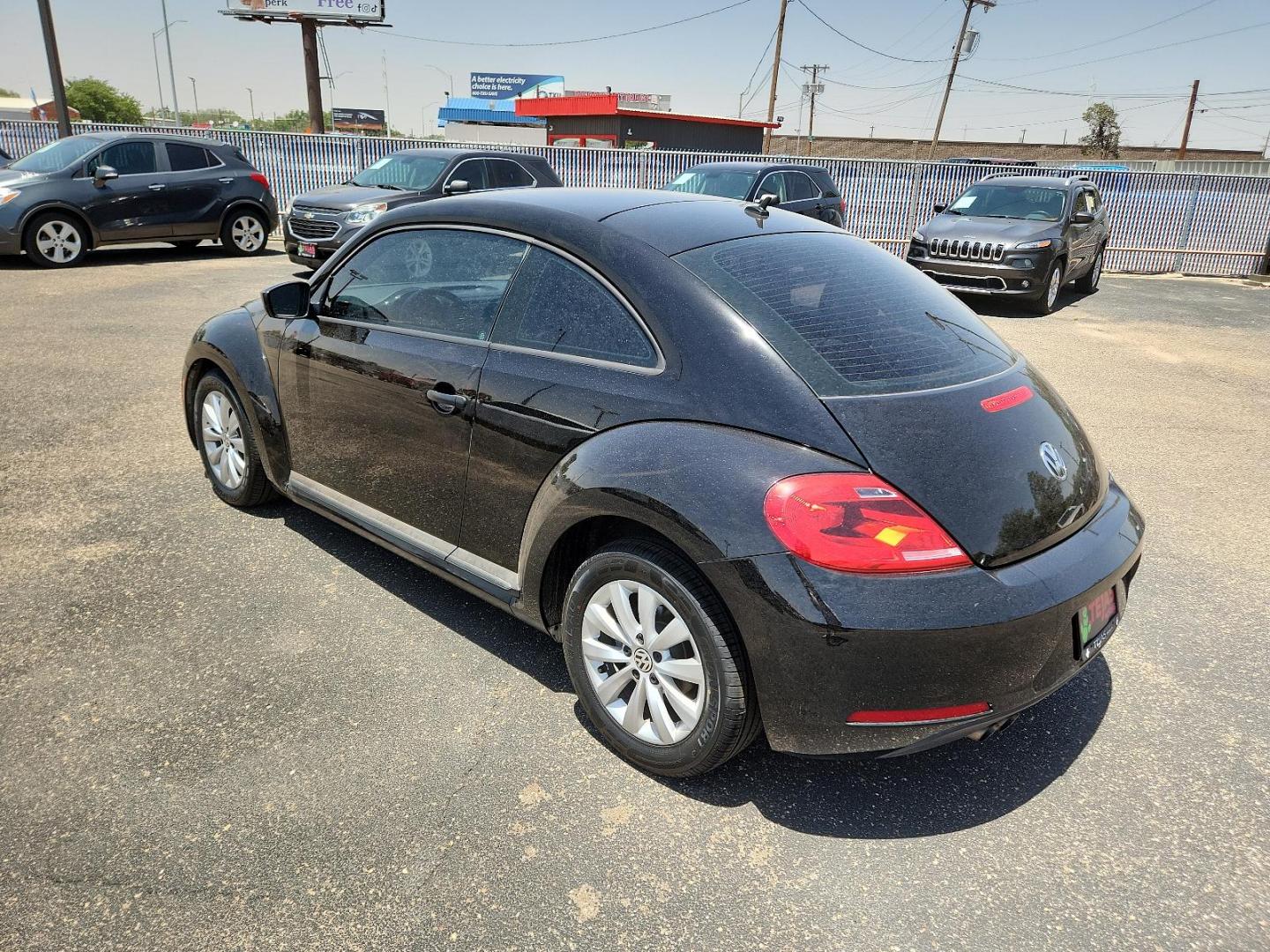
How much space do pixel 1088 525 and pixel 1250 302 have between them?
569 inches

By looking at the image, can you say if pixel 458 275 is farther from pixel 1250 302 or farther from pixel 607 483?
pixel 1250 302

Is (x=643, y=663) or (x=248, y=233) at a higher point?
(x=248, y=233)

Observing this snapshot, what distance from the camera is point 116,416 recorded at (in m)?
5.97

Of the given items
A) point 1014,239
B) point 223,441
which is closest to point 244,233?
point 223,441

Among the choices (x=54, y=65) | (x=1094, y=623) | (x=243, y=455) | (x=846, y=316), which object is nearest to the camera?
(x=1094, y=623)

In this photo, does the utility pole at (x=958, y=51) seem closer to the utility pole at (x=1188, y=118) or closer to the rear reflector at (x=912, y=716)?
the utility pole at (x=1188, y=118)

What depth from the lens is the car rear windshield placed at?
8.42 ft

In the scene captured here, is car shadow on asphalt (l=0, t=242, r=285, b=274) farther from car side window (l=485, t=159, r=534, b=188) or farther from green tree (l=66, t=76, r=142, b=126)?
green tree (l=66, t=76, r=142, b=126)

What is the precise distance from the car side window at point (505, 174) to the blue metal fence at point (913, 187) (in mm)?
5334

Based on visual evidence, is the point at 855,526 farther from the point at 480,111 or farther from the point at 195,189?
the point at 480,111

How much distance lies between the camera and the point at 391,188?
492 inches

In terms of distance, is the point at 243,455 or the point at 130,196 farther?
the point at 130,196

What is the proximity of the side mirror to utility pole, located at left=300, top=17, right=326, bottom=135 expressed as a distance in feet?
96.1

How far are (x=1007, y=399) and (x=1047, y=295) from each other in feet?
33.3
